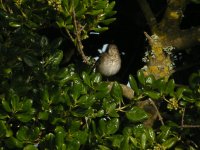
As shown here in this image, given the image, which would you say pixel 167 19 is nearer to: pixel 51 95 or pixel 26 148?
pixel 51 95

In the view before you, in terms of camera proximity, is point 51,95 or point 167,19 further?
point 167,19

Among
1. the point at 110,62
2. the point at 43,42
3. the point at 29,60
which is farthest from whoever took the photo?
the point at 110,62

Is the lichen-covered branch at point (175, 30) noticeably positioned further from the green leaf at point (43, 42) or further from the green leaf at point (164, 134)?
the green leaf at point (43, 42)

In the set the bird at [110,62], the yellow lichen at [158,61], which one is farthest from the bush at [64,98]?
the bird at [110,62]

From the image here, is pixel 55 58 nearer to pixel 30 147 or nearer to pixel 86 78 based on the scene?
pixel 86 78

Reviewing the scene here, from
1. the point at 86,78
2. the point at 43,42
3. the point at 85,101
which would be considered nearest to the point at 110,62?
the point at 43,42

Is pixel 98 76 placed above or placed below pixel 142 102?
above

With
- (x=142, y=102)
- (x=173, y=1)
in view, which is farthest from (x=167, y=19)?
(x=142, y=102)

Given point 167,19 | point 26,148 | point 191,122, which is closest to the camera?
point 26,148

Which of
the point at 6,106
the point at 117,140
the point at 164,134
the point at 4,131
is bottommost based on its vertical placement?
the point at 164,134
